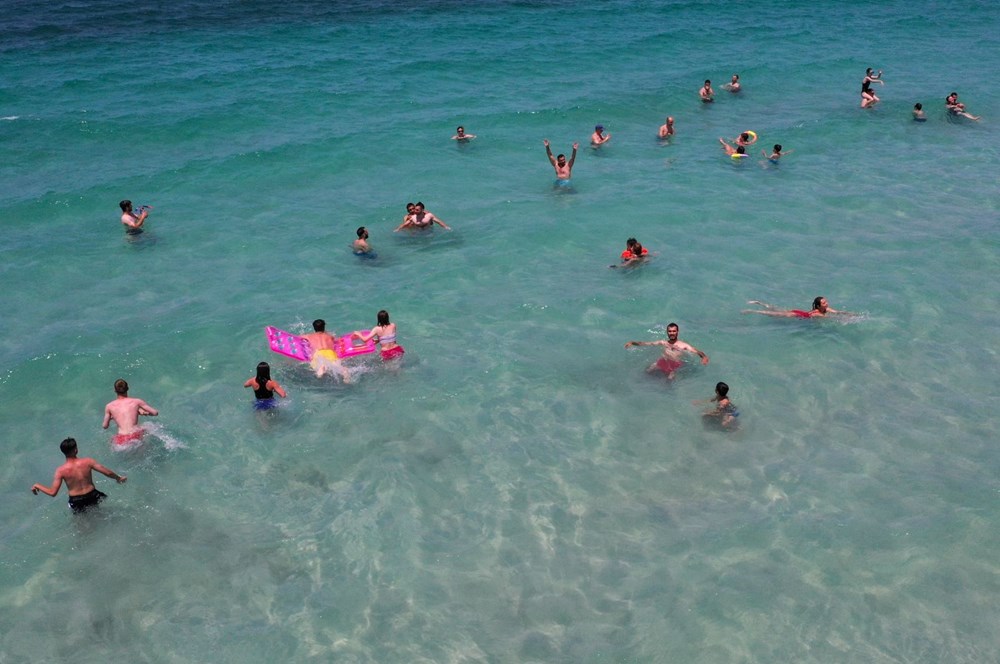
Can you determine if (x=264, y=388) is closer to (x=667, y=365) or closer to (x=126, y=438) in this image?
(x=126, y=438)

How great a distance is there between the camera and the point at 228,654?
34.6 feet

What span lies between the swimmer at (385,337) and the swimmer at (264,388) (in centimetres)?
198

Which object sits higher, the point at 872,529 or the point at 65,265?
the point at 65,265

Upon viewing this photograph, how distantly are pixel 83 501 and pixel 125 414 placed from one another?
1655 mm

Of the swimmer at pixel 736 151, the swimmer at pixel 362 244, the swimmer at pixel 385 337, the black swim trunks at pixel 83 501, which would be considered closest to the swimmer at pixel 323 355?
the swimmer at pixel 385 337

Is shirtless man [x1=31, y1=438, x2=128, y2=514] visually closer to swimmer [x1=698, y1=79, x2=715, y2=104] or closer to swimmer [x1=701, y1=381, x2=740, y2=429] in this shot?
swimmer [x1=701, y1=381, x2=740, y2=429]

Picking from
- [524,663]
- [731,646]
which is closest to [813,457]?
[731,646]

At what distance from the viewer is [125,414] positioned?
13383 mm

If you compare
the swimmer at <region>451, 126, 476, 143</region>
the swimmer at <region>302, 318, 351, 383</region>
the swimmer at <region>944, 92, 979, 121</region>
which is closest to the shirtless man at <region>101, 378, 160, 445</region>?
the swimmer at <region>302, 318, 351, 383</region>

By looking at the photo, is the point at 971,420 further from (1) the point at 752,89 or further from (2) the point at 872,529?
(1) the point at 752,89

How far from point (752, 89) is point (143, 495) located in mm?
26823

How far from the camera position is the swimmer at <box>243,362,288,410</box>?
45.7 ft

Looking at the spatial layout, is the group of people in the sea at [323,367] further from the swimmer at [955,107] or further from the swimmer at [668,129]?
the swimmer at [955,107]

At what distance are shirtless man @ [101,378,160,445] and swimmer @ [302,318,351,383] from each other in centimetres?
276
